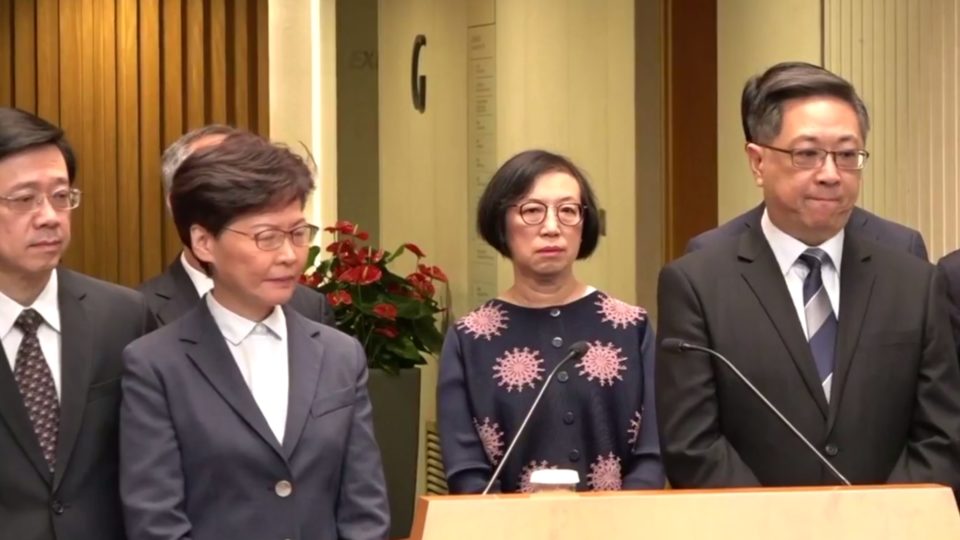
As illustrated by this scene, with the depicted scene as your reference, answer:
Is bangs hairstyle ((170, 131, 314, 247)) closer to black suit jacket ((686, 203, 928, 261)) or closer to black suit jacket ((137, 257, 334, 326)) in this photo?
black suit jacket ((137, 257, 334, 326))

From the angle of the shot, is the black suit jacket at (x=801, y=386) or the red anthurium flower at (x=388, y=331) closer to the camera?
the black suit jacket at (x=801, y=386)

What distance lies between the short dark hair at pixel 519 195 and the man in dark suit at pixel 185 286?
467 millimetres

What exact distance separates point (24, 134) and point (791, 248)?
1.45 meters

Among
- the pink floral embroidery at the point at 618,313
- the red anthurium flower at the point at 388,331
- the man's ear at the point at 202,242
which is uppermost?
the man's ear at the point at 202,242

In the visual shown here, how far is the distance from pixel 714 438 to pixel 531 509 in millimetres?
833

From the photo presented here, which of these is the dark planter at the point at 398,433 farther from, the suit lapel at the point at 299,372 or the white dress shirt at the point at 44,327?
the white dress shirt at the point at 44,327

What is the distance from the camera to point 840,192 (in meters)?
3.02

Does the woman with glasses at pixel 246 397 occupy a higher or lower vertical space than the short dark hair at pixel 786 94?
lower

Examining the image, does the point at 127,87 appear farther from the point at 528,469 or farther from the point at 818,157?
the point at 818,157

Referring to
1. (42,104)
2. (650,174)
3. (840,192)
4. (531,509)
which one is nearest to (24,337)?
(531,509)

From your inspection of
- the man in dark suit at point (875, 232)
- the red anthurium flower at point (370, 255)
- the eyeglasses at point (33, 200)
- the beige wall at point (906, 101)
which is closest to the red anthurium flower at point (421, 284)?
the red anthurium flower at point (370, 255)

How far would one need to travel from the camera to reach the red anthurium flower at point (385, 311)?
5.60 m

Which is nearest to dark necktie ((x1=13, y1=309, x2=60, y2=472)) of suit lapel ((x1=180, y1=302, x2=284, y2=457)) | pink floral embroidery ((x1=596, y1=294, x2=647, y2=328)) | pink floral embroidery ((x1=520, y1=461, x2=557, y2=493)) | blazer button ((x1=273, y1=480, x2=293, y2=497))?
suit lapel ((x1=180, y1=302, x2=284, y2=457))

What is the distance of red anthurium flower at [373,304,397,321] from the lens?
560 cm
